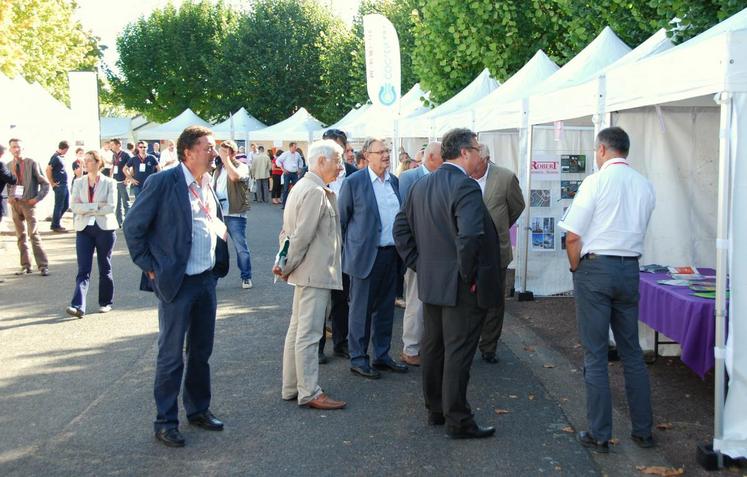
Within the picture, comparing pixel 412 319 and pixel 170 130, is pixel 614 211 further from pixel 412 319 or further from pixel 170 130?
pixel 170 130

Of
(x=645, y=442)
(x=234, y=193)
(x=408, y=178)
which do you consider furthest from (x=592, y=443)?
(x=234, y=193)

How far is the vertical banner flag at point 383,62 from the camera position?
1631cm

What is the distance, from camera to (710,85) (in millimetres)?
4871

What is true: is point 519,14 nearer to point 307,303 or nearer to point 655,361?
point 655,361

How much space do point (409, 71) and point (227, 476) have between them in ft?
111

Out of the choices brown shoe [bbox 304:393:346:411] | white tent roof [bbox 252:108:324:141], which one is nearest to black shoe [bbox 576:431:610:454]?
brown shoe [bbox 304:393:346:411]

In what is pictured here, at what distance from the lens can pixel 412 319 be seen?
284 inches

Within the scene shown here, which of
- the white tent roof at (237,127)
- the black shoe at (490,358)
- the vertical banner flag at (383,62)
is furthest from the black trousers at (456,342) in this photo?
the white tent roof at (237,127)

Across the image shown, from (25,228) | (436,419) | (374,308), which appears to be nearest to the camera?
(436,419)

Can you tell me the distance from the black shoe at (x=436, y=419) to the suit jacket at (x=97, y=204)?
5.08m

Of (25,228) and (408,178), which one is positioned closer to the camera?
(408,178)

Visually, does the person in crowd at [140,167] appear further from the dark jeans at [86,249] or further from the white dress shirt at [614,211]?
the white dress shirt at [614,211]

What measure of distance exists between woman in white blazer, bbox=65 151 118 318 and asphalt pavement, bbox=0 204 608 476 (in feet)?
1.28

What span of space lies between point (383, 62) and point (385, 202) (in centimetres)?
994
